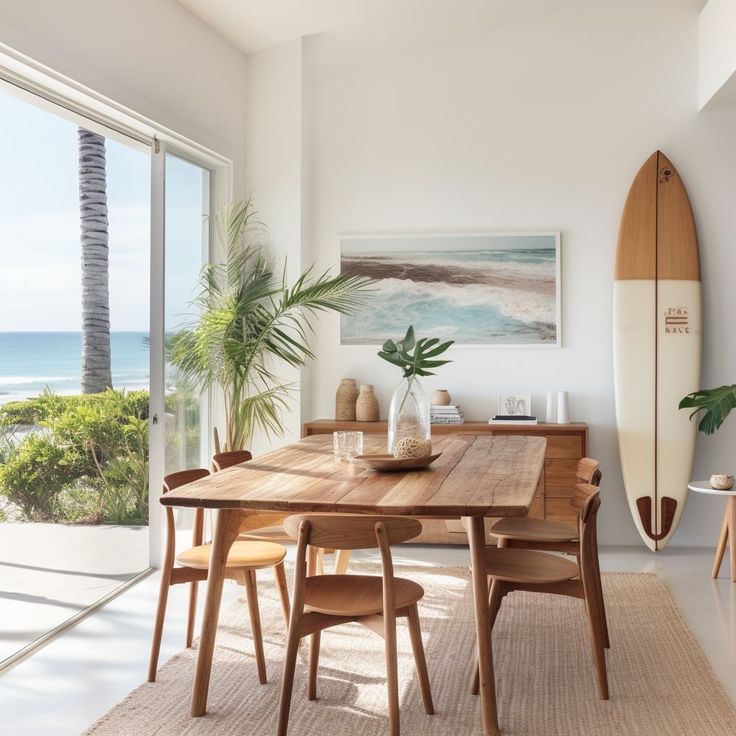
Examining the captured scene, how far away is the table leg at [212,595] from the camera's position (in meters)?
2.93

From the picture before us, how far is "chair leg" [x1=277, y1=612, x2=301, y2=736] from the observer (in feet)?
8.82

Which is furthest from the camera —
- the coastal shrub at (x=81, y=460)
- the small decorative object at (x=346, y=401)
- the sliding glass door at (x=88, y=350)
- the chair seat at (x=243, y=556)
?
the small decorative object at (x=346, y=401)

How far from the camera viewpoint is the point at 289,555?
543 centimetres

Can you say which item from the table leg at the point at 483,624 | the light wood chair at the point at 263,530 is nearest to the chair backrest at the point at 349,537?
the table leg at the point at 483,624

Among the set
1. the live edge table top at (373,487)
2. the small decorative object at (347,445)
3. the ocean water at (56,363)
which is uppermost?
the ocean water at (56,363)

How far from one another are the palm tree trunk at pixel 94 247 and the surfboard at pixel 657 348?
127 inches

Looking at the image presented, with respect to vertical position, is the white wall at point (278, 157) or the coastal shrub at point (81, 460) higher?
the white wall at point (278, 157)

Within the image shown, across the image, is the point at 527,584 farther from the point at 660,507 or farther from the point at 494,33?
the point at 494,33

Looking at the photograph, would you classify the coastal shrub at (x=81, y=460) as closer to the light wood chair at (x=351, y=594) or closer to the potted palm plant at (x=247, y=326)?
the potted palm plant at (x=247, y=326)

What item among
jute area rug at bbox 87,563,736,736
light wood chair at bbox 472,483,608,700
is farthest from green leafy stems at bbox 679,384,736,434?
light wood chair at bbox 472,483,608,700

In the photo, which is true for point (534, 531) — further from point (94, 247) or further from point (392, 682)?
point (94, 247)

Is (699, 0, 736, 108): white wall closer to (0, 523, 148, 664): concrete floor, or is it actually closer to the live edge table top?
the live edge table top

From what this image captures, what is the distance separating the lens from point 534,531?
3.75 metres

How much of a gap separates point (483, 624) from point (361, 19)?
3955 millimetres
